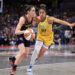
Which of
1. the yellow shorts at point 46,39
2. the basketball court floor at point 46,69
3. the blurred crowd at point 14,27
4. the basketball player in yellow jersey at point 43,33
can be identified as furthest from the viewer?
the blurred crowd at point 14,27

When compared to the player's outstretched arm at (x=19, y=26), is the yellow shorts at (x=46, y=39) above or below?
below

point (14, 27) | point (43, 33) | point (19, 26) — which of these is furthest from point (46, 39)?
point (14, 27)

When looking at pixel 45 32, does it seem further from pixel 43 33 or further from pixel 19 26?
pixel 19 26

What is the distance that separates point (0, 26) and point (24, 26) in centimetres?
1778

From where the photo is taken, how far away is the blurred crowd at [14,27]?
22.9 metres

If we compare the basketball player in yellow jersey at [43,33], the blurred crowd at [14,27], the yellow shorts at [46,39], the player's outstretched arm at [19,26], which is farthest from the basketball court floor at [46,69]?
the blurred crowd at [14,27]

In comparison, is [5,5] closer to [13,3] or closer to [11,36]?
[13,3]

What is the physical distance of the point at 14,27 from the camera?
25219 mm

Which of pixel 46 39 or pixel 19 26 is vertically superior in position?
pixel 19 26

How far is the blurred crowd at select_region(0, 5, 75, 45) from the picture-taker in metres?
22.9

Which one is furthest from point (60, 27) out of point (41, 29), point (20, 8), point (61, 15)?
point (41, 29)

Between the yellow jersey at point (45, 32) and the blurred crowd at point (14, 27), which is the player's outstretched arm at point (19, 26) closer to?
the yellow jersey at point (45, 32)

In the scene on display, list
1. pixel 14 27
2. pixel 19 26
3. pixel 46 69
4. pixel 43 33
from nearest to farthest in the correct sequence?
pixel 19 26, pixel 43 33, pixel 46 69, pixel 14 27

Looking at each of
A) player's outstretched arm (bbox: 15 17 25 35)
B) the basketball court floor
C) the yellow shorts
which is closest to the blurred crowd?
the basketball court floor
